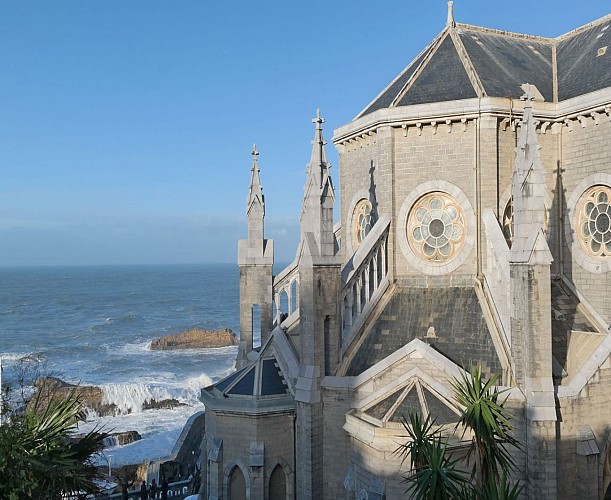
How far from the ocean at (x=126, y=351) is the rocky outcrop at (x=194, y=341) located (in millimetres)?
2448

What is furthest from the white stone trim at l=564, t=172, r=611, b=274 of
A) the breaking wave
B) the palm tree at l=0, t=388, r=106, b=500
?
the breaking wave

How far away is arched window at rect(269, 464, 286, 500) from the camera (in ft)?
52.7

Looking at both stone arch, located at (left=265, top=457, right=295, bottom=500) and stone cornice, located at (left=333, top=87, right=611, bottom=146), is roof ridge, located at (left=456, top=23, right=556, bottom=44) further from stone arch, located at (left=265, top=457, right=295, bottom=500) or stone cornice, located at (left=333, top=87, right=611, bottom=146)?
stone arch, located at (left=265, top=457, right=295, bottom=500)

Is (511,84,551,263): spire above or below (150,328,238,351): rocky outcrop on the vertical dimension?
above

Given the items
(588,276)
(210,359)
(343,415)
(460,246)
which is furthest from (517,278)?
(210,359)

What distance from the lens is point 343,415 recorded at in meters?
15.0

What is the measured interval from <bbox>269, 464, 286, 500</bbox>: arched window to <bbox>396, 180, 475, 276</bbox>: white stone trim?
23.3 ft

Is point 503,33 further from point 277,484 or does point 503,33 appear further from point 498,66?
point 277,484

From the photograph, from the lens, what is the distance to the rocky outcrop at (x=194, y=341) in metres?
77.3

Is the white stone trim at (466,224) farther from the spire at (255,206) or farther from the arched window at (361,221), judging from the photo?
the spire at (255,206)

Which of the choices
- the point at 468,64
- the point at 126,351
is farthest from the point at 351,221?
the point at 126,351

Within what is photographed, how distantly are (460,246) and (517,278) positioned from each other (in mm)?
3399

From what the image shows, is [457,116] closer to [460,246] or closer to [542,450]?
[460,246]

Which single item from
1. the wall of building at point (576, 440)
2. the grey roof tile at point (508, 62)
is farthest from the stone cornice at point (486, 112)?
the wall of building at point (576, 440)
